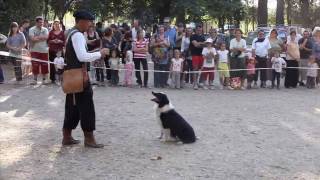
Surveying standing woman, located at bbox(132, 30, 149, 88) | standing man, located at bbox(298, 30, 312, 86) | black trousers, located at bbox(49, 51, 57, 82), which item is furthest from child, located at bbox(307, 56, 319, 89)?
black trousers, located at bbox(49, 51, 57, 82)

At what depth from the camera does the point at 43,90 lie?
1375cm

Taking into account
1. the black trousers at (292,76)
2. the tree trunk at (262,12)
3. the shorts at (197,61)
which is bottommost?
the black trousers at (292,76)

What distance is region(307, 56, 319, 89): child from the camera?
1527 cm

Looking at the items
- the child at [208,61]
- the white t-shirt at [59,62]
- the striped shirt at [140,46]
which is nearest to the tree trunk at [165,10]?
the striped shirt at [140,46]

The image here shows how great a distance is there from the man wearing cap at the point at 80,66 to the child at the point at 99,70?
24.5 feet

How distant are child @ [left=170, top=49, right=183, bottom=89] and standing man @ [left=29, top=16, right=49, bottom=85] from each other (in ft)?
11.9

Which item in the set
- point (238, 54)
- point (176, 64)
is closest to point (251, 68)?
point (238, 54)

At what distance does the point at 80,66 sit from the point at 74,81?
0.82ft

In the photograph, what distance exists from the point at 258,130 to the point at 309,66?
6.94 meters

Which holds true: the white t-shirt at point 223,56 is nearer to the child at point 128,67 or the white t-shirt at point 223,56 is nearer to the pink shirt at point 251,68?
the pink shirt at point 251,68

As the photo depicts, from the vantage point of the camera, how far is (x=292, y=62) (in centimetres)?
1551

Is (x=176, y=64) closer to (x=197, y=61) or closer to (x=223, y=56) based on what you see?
(x=197, y=61)

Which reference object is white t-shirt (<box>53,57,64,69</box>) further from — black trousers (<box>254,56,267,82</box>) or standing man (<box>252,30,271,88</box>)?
black trousers (<box>254,56,267,82</box>)

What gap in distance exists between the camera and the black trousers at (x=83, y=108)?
7.42 m
